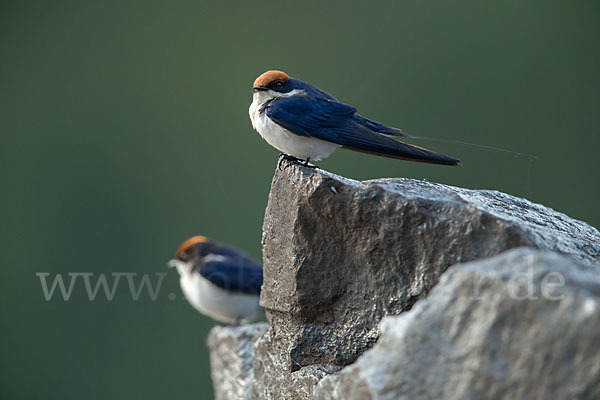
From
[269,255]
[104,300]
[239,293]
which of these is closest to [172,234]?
[104,300]

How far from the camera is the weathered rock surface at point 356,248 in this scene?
197 centimetres

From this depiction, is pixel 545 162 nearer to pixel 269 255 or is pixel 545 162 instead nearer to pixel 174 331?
pixel 174 331

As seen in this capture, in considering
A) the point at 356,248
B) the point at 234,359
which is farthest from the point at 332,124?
the point at 234,359

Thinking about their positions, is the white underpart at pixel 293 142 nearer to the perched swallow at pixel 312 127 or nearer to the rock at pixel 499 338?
the perched swallow at pixel 312 127

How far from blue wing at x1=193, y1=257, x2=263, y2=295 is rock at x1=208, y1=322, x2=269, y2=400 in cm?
96

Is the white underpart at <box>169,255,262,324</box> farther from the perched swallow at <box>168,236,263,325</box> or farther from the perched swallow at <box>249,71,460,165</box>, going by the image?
the perched swallow at <box>249,71,460,165</box>

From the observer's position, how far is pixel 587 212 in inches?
245

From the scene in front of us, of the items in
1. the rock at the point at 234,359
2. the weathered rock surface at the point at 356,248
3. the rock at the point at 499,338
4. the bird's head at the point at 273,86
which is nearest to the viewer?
the rock at the point at 499,338

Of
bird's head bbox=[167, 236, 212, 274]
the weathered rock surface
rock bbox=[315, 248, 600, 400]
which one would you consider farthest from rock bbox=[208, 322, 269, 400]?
rock bbox=[315, 248, 600, 400]

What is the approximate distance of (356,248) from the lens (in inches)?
86.0

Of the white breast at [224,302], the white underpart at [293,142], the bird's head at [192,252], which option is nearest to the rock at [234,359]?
the white underpart at [293,142]

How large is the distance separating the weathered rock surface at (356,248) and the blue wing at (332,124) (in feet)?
Answer: 0.58

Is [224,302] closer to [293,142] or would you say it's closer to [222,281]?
[222,281]

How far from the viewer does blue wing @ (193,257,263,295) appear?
4.64 meters
